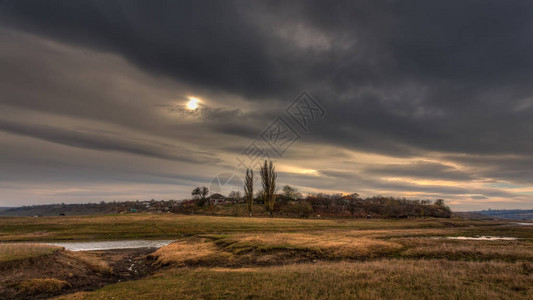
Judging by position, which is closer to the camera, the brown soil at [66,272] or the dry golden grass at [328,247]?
the brown soil at [66,272]

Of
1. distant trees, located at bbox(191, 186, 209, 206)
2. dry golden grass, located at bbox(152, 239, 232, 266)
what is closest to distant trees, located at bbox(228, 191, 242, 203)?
distant trees, located at bbox(191, 186, 209, 206)


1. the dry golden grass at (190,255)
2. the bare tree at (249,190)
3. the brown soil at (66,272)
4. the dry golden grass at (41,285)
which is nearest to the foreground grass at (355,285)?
the dry golden grass at (41,285)

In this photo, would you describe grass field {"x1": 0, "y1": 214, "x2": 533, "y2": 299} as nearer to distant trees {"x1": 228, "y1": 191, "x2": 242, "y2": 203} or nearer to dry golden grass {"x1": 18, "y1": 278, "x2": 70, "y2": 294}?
dry golden grass {"x1": 18, "y1": 278, "x2": 70, "y2": 294}

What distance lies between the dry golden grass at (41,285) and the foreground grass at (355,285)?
449cm

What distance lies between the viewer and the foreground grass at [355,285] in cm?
1224

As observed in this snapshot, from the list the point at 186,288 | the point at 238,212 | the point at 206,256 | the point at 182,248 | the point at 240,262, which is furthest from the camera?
the point at 238,212

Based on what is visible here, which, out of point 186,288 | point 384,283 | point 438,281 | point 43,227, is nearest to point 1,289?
point 186,288

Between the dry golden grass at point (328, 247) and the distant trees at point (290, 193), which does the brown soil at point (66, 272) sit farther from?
the distant trees at point (290, 193)

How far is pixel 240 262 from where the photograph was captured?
26406 mm

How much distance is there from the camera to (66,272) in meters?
21.5

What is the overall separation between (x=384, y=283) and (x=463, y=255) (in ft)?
51.9

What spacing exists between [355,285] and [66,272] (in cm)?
2305

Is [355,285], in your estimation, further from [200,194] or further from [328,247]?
[200,194]

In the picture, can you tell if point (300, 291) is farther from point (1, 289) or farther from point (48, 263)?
point (48, 263)
